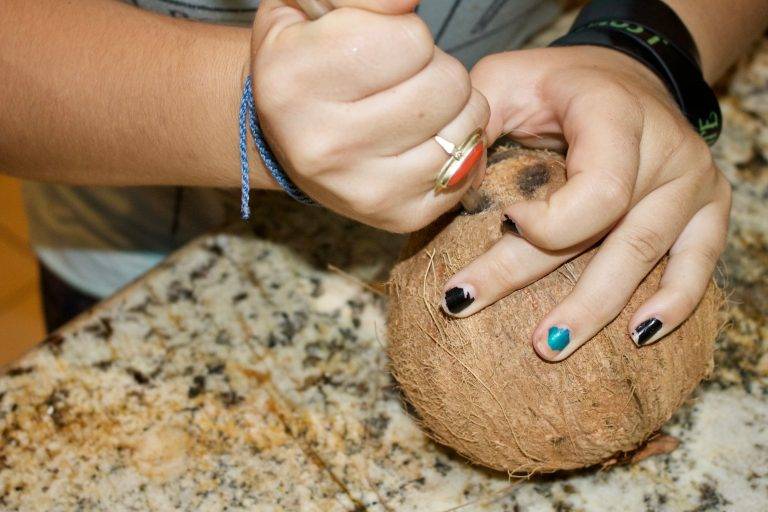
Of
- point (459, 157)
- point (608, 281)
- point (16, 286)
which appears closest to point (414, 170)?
point (459, 157)

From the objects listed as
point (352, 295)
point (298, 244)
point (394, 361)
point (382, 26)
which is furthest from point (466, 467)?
point (382, 26)

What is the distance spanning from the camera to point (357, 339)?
1167 millimetres

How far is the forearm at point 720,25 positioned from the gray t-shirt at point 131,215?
0.24 meters

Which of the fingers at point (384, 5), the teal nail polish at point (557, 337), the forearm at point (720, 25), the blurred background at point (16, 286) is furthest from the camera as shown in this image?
the blurred background at point (16, 286)

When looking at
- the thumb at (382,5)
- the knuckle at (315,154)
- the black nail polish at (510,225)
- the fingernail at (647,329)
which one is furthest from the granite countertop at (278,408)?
the thumb at (382,5)

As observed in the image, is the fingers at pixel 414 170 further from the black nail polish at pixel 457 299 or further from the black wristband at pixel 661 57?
A: the black wristband at pixel 661 57

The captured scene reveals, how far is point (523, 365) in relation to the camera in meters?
0.90

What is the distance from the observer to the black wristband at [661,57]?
1034 mm

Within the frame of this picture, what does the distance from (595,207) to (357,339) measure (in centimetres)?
46

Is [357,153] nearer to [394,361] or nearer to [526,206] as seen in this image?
[526,206]

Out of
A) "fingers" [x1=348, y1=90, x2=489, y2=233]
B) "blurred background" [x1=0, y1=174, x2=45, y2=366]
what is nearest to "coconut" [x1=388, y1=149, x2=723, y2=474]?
"fingers" [x1=348, y1=90, x2=489, y2=233]

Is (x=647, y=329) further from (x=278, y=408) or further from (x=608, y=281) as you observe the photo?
(x=278, y=408)

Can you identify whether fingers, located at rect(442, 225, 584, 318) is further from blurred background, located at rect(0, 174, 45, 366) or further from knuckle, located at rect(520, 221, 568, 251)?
blurred background, located at rect(0, 174, 45, 366)

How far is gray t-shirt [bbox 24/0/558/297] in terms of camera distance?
1.24 metres
